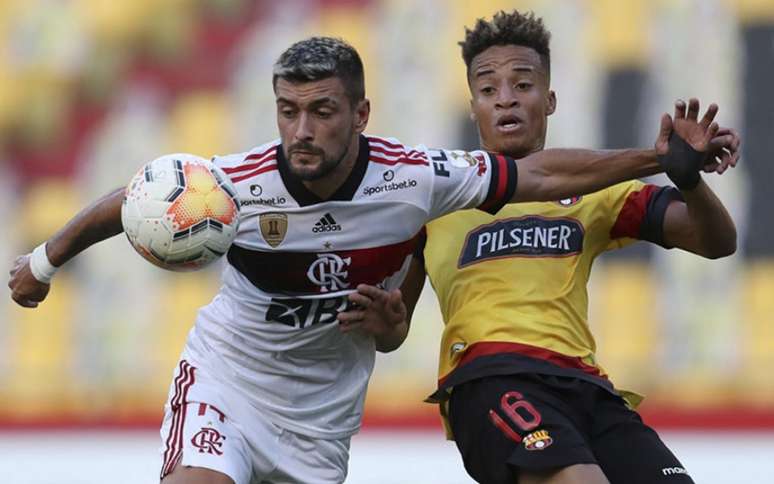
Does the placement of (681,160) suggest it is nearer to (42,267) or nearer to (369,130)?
(42,267)

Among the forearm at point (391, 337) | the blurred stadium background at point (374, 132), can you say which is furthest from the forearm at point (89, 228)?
the blurred stadium background at point (374, 132)

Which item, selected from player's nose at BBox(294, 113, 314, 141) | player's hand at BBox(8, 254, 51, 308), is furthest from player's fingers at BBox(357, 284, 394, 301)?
player's hand at BBox(8, 254, 51, 308)

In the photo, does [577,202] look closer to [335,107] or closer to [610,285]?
[335,107]

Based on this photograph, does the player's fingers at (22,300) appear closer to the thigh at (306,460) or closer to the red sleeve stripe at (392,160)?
the thigh at (306,460)

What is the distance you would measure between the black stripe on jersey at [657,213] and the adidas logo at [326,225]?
1142 mm

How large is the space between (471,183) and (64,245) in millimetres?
1410

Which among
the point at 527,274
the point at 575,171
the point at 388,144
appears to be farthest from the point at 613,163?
the point at 388,144

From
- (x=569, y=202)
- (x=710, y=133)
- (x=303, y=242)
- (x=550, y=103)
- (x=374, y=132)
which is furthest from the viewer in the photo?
(x=374, y=132)

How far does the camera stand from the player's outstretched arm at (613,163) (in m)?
4.45

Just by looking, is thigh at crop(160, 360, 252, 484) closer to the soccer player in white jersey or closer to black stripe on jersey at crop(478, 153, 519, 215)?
the soccer player in white jersey

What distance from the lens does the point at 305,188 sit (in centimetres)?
461

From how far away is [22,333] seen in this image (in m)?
10.1

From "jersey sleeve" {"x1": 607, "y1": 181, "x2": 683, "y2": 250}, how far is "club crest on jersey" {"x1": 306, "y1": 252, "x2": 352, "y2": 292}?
3.41 feet

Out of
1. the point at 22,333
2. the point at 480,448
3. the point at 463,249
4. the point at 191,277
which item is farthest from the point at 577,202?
the point at 22,333
